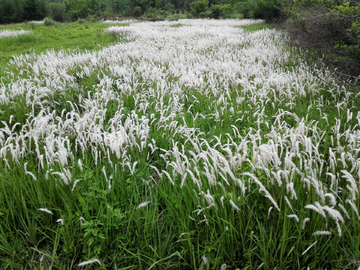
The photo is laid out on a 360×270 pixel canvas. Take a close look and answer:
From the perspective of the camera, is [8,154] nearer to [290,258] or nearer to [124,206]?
[124,206]

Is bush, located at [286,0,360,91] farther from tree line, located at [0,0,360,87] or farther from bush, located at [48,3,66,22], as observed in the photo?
bush, located at [48,3,66,22]

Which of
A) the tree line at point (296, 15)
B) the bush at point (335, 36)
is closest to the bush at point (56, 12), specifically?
the tree line at point (296, 15)

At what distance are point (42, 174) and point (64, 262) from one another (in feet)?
3.27

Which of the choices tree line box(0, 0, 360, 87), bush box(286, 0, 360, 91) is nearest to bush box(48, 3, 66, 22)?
tree line box(0, 0, 360, 87)

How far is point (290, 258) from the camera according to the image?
164cm

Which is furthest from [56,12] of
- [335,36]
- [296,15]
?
[335,36]

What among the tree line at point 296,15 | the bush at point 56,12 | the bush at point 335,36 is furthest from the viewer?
the bush at point 56,12

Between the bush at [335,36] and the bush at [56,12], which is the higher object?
the bush at [56,12]

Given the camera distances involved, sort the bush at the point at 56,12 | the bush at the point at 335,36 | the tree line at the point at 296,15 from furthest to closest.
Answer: the bush at the point at 56,12 < the tree line at the point at 296,15 < the bush at the point at 335,36

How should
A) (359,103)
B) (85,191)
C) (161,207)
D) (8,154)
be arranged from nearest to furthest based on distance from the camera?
(85,191) → (161,207) → (8,154) → (359,103)

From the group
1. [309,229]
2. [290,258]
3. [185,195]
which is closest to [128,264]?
[185,195]

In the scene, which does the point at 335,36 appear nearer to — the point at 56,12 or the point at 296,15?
the point at 296,15

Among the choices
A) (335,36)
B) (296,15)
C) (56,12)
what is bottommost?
(335,36)

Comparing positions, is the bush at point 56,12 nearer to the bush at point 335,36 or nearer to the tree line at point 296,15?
the tree line at point 296,15
